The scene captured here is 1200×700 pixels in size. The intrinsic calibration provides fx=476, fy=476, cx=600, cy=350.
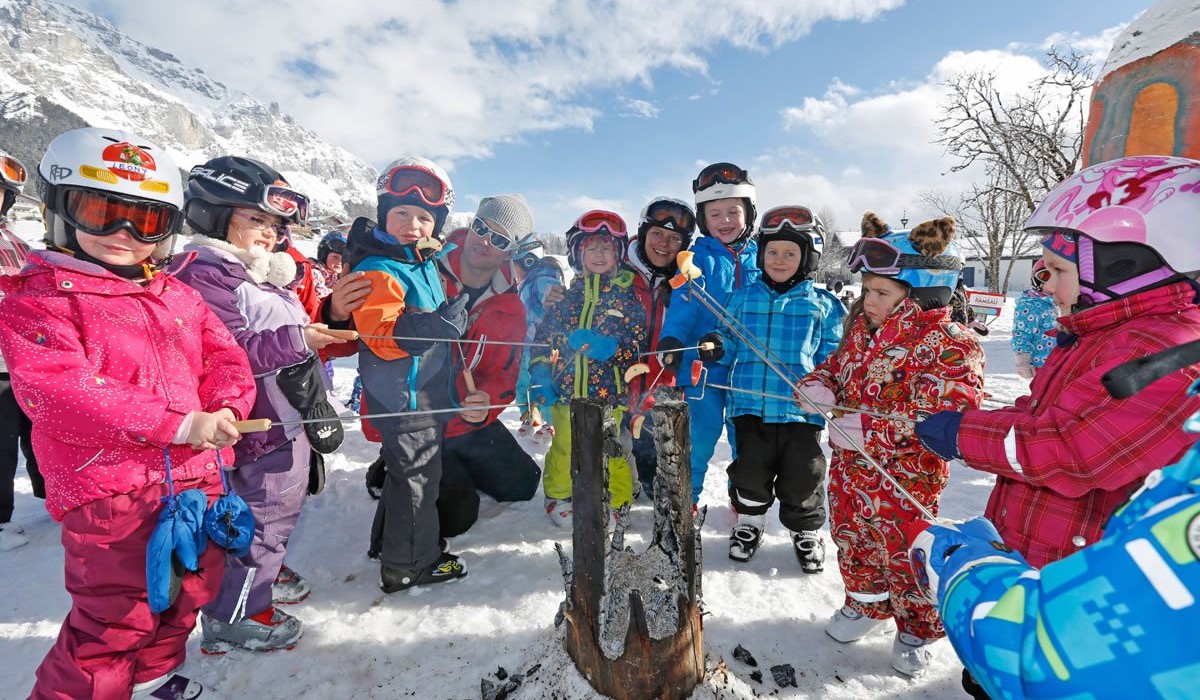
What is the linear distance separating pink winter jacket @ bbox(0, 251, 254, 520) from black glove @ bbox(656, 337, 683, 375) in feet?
8.82

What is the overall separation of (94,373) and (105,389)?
3.2 inches

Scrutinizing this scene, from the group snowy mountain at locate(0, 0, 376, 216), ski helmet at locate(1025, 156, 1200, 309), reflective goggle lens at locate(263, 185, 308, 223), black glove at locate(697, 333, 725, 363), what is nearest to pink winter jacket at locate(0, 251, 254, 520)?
reflective goggle lens at locate(263, 185, 308, 223)

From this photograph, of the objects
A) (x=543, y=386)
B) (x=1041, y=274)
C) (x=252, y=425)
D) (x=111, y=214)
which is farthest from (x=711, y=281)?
(x=111, y=214)

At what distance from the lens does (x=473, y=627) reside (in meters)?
2.94

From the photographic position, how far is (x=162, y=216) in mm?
2072

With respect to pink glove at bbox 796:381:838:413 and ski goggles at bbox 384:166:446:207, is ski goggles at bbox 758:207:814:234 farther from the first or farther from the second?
ski goggles at bbox 384:166:446:207

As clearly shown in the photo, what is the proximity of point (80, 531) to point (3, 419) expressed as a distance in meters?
3.36

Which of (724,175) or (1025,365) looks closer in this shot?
(724,175)

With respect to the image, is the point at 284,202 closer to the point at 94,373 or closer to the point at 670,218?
the point at 94,373

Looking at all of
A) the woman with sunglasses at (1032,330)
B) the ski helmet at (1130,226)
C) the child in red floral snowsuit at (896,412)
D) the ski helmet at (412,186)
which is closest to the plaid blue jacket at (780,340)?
the child in red floral snowsuit at (896,412)

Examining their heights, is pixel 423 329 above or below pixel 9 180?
below

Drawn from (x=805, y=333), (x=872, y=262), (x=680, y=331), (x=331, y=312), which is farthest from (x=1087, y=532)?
(x=331, y=312)

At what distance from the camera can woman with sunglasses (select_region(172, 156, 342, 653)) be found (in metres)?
2.52

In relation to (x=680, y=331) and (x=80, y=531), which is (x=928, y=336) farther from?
(x=80, y=531)
